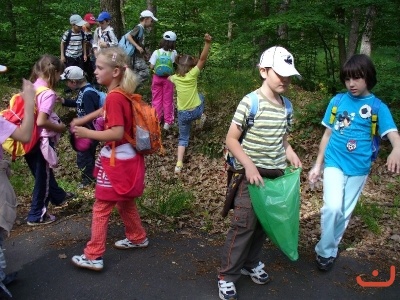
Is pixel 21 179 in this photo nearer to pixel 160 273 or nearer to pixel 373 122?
pixel 160 273

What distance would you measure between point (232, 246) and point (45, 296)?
5.31 ft

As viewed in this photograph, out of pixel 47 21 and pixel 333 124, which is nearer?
pixel 333 124

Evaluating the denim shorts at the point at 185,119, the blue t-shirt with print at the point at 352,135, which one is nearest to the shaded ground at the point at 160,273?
the blue t-shirt with print at the point at 352,135

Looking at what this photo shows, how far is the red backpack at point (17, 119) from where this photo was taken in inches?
167

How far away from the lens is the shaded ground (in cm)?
364

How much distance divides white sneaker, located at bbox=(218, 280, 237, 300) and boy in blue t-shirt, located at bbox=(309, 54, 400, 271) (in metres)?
1.07

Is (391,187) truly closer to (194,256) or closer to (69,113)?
(194,256)

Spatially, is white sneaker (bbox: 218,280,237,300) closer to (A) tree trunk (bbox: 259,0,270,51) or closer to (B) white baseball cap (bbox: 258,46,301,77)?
(B) white baseball cap (bbox: 258,46,301,77)

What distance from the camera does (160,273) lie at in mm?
3936

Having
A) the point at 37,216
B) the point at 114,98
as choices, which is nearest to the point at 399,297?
the point at 114,98

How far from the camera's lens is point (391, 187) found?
6570 mm

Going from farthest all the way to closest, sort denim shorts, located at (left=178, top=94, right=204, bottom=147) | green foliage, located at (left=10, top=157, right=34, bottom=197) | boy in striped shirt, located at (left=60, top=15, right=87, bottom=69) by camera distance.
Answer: boy in striped shirt, located at (left=60, top=15, right=87, bottom=69)
denim shorts, located at (left=178, top=94, right=204, bottom=147)
green foliage, located at (left=10, top=157, right=34, bottom=197)

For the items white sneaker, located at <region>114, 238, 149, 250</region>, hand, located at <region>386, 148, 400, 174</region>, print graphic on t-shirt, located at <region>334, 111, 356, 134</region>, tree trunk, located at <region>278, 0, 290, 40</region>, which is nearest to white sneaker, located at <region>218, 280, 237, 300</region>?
white sneaker, located at <region>114, 238, 149, 250</region>

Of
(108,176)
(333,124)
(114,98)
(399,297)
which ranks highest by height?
(114,98)
